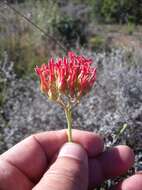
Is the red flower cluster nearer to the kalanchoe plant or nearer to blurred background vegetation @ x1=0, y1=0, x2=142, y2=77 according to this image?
the kalanchoe plant

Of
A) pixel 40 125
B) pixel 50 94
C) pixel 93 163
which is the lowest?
pixel 40 125

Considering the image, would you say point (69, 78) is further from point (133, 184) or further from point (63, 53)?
point (63, 53)

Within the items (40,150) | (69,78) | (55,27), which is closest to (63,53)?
(55,27)

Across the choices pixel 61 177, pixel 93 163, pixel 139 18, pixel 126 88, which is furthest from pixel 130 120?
pixel 139 18

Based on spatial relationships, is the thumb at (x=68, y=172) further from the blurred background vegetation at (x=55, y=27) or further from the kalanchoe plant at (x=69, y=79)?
the blurred background vegetation at (x=55, y=27)

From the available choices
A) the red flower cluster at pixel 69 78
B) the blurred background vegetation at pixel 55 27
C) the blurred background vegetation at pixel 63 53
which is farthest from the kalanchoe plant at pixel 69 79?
the blurred background vegetation at pixel 55 27

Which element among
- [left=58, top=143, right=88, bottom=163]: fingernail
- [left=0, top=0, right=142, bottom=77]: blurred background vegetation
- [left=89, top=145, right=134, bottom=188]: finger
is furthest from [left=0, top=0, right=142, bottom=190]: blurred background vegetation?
[left=58, top=143, right=88, bottom=163]: fingernail

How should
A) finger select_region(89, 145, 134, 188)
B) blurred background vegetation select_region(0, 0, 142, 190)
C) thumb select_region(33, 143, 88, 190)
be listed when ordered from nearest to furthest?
1. thumb select_region(33, 143, 88, 190)
2. finger select_region(89, 145, 134, 188)
3. blurred background vegetation select_region(0, 0, 142, 190)

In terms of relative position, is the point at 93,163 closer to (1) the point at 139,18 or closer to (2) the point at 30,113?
(2) the point at 30,113
